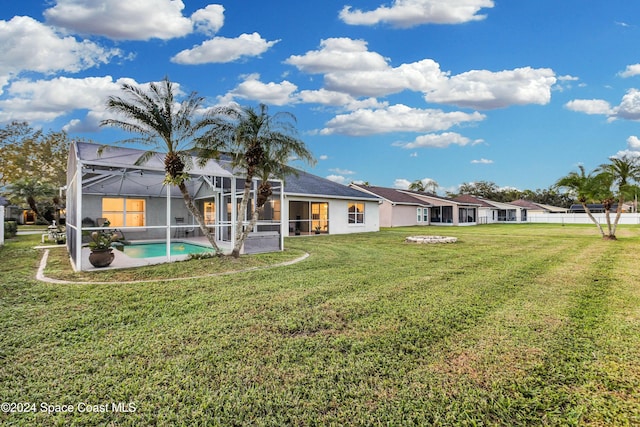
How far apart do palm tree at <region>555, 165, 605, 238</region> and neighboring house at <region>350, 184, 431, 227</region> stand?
45.4ft

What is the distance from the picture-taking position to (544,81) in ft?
79.0

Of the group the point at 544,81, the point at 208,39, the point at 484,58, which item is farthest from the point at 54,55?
the point at 544,81

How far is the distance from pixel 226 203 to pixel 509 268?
491 inches

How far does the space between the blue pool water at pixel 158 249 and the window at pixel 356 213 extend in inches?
445

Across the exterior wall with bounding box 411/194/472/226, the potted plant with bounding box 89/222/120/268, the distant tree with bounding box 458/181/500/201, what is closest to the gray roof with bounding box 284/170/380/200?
the potted plant with bounding box 89/222/120/268

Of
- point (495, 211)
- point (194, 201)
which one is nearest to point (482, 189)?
point (495, 211)

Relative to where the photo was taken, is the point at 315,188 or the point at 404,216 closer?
the point at 315,188

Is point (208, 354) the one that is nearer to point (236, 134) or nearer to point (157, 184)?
point (236, 134)

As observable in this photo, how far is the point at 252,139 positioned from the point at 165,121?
2.51m

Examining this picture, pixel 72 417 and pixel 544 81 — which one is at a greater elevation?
pixel 544 81

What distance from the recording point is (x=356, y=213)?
906 inches

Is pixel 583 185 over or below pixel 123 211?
over

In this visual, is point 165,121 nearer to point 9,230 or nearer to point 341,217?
point 341,217

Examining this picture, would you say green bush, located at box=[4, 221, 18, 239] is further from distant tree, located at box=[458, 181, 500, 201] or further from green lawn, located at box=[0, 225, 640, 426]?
distant tree, located at box=[458, 181, 500, 201]
